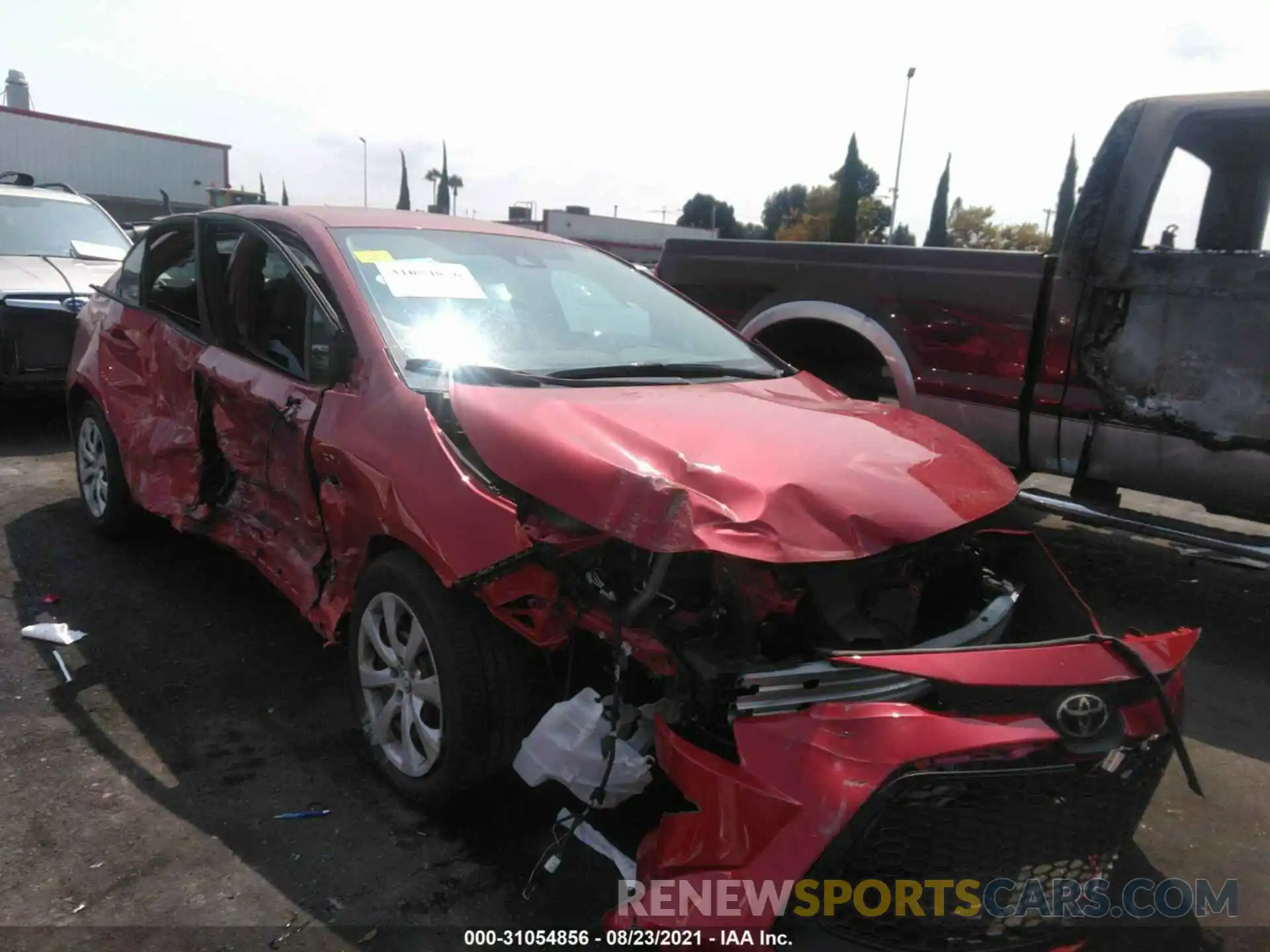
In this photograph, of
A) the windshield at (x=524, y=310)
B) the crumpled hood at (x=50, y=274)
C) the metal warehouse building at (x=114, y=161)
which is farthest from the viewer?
the metal warehouse building at (x=114, y=161)

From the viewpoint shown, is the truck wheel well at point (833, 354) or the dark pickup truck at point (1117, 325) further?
the truck wheel well at point (833, 354)

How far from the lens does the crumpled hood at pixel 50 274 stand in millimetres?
6938

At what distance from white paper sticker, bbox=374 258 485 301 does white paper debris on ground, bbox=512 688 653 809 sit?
1.53 metres

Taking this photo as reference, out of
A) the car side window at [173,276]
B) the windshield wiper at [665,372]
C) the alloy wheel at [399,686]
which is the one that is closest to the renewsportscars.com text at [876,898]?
the alloy wheel at [399,686]

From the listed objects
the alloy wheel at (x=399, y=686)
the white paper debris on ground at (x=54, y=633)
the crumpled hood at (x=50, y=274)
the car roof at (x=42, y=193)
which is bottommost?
the white paper debris on ground at (x=54, y=633)

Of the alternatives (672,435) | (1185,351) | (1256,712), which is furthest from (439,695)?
(1185,351)

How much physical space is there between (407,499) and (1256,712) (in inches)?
133

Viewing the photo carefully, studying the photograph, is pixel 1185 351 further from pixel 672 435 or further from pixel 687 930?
pixel 687 930

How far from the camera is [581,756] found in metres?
Answer: 2.33

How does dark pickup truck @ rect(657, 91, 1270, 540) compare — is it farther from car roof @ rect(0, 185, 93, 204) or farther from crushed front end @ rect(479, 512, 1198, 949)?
car roof @ rect(0, 185, 93, 204)

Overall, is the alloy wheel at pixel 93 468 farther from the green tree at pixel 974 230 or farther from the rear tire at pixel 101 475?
the green tree at pixel 974 230

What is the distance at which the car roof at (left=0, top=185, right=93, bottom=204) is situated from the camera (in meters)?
8.22

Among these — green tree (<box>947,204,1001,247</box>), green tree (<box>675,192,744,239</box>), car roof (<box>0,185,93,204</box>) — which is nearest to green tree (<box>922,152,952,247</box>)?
green tree (<box>947,204,1001,247</box>)

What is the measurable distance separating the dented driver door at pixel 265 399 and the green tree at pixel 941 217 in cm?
4453
